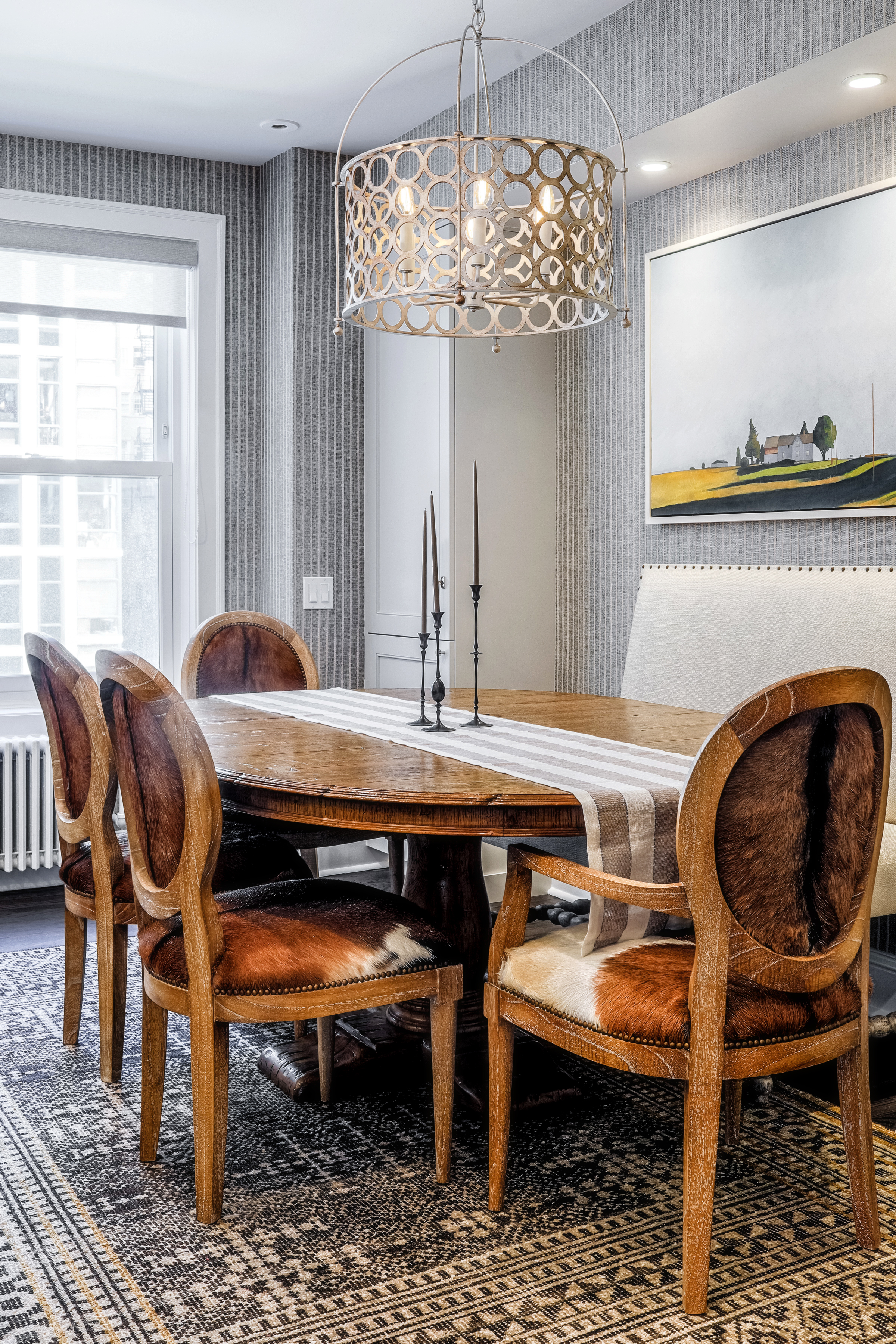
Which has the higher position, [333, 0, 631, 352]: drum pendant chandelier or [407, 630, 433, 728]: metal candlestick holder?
[333, 0, 631, 352]: drum pendant chandelier

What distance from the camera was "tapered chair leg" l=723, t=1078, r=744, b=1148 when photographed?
221cm

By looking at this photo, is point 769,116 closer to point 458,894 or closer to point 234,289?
point 458,894

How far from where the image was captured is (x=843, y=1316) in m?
1.68

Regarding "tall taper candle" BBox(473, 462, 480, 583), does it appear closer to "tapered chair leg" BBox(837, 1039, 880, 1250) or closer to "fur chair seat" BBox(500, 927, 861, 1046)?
"fur chair seat" BBox(500, 927, 861, 1046)

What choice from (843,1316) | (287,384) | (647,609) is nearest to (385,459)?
(287,384)

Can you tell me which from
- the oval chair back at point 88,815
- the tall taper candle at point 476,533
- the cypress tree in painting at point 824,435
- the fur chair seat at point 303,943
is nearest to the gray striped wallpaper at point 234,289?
the tall taper candle at point 476,533

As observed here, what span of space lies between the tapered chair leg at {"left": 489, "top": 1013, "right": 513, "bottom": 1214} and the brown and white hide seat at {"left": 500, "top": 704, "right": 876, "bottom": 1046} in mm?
182

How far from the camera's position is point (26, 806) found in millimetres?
4211

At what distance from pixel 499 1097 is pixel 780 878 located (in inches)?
23.8

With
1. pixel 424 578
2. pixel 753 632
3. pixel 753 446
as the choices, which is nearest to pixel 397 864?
pixel 424 578

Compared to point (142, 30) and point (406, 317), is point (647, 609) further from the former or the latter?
point (142, 30)

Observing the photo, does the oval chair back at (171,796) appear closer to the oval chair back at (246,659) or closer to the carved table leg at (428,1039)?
the carved table leg at (428,1039)

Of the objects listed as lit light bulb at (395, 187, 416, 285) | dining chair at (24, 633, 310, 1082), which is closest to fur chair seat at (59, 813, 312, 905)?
dining chair at (24, 633, 310, 1082)

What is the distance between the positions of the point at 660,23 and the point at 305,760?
7.35 feet
